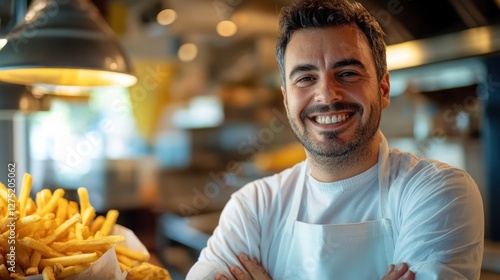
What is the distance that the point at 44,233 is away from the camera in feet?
4.16

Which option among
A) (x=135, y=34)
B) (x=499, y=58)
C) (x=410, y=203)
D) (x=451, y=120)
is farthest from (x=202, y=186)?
(x=410, y=203)

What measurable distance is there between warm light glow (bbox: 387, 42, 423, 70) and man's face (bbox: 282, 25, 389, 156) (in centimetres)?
123

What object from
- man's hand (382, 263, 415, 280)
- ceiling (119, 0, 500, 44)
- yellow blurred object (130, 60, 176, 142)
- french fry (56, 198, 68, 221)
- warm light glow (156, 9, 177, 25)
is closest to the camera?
man's hand (382, 263, 415, 280)

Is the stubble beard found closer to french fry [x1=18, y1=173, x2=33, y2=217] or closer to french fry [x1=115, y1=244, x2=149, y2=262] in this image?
french fry [x1=115, y1=244, x2=149, y2=262]

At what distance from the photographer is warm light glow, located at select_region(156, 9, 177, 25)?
421 cm

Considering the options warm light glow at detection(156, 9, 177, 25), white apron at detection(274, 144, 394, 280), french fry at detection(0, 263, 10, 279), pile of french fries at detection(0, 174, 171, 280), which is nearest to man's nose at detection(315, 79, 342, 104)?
white apron at detection(274, 144, 394, 280)

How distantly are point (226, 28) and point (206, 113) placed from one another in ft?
4.33

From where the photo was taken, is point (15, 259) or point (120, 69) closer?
point (15, 259)

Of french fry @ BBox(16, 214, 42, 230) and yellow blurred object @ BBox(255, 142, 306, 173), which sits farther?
yellow blurred object @ BBox(255, 142, 306, 173)

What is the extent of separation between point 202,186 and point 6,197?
5260mm

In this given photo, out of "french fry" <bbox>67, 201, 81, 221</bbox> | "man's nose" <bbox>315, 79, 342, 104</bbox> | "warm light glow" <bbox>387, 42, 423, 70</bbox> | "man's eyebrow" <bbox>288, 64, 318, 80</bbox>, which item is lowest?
"french fry" <bbox>67, 201, 81, 221</bbox>

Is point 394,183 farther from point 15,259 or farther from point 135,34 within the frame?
point 135,34

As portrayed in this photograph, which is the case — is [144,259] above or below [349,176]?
below

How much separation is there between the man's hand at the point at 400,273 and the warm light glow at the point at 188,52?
17.8ft
